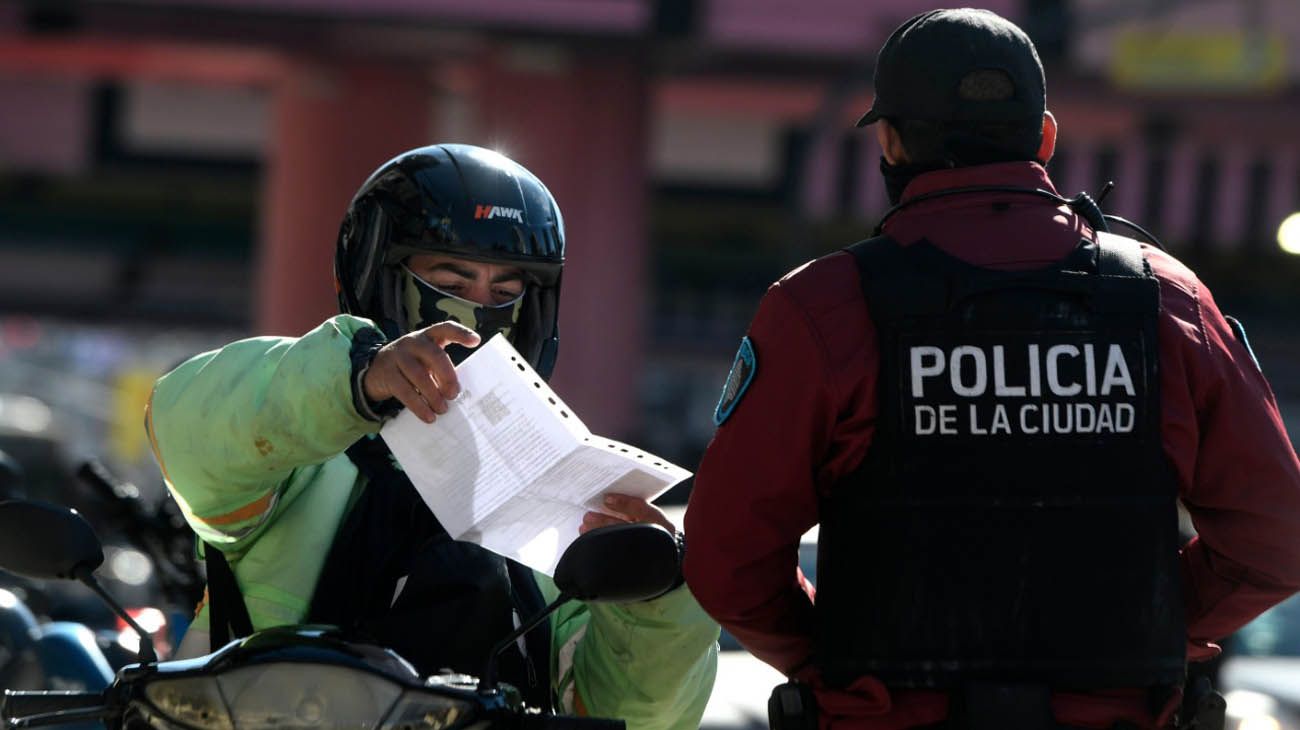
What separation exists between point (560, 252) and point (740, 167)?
78.5ft

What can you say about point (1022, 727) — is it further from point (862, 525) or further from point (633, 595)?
point (633, 595)

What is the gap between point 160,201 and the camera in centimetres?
3053

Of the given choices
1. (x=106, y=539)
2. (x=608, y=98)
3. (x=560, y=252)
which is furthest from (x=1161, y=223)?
(x=560, y=252)

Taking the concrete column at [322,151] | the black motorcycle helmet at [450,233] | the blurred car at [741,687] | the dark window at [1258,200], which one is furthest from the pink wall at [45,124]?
the black motorcycle helmet at [450,233]

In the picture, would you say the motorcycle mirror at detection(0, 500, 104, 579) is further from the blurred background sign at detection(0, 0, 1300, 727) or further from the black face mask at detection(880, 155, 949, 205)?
the blurred background sign at detection(0, 0, 1300, 727)

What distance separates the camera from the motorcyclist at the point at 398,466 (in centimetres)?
334

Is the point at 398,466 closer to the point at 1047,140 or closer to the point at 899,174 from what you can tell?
the point at 899,174

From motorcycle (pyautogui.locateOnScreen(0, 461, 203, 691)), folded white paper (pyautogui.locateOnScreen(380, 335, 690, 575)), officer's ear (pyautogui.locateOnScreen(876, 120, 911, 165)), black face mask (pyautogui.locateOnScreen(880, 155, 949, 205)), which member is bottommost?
motorcycle (pyautogui.locateOnScreen(0, 461, 203, 691))

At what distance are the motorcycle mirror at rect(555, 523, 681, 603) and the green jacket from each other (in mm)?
397

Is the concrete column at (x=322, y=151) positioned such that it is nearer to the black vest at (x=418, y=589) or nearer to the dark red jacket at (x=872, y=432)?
the black vest at (x=418, y=589)

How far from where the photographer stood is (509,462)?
11.0ft

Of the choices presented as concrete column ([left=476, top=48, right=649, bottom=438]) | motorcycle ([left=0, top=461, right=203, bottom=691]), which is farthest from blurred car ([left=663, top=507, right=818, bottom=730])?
concrete column ([left=476, top=48, right=649, bottom=438])

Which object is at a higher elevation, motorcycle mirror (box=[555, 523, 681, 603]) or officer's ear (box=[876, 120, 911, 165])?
officer's ear (box=[876, 120, 911, 165])

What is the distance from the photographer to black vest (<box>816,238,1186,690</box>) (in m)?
3.34
